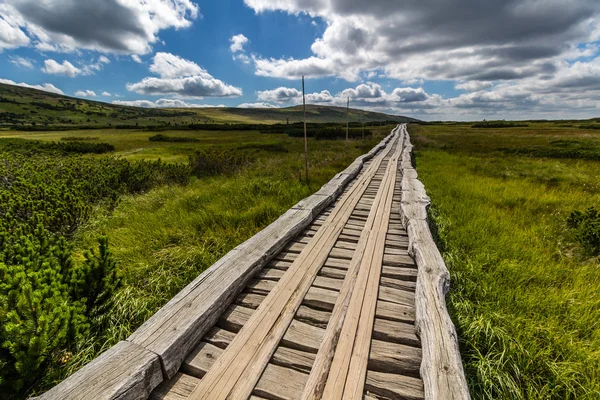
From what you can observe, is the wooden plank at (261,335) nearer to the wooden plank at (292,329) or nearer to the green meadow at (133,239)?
the wooden plank at (292,329)


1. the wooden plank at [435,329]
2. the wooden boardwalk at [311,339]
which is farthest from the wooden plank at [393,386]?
the wooden plank at [435,329]

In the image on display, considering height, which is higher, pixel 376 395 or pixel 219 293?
pixel 219 293

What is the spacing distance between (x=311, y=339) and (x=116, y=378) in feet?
4.90

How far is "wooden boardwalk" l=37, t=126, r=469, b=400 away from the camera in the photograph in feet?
6.21

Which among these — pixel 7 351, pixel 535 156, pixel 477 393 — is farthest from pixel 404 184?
pixel 535 156

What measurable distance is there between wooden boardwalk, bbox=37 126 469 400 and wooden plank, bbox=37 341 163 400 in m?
0.01

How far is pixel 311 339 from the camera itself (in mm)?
2385

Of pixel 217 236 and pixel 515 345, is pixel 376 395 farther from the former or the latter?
pixel 217 236

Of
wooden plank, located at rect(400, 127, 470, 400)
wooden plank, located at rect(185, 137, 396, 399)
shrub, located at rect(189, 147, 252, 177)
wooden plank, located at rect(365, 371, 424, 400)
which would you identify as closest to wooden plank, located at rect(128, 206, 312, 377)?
wooden plank, located at rect(185, 137, 396, 399)

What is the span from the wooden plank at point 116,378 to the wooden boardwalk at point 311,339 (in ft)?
0.04

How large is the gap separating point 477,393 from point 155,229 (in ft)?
18.0

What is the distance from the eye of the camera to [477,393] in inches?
83.4

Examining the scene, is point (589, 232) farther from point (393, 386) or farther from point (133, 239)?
point (133, 239)

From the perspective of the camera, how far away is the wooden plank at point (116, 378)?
161 centimetres
